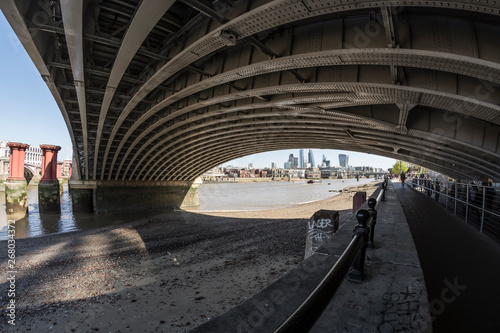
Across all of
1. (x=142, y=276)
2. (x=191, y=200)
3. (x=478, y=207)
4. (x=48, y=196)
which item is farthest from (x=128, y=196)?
(x=478, y=207)

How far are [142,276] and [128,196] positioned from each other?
23.6 metres

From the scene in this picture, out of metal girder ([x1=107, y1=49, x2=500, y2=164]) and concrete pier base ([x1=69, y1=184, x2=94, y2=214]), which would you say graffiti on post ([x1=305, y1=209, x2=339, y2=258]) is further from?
concrete pier base ([x1=69, y1=184, x2=94, y2=214])

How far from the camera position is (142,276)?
9883mm

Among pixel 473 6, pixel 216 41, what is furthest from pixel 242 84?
pixel 473 6

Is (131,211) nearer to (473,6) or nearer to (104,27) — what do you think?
(104,27)

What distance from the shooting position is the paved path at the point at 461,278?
7.59 ft

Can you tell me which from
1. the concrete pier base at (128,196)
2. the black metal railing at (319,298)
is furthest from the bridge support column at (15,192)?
the black metal railing at (319,298)

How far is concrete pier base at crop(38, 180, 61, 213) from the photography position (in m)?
28.4

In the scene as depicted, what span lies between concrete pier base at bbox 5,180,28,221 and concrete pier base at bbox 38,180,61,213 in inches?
55.3

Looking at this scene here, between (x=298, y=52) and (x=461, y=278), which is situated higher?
(x=298, y=52)

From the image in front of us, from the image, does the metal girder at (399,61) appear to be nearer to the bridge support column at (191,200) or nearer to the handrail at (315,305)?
the handrail at (315,305)

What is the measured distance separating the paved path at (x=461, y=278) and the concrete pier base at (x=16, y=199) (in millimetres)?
35413

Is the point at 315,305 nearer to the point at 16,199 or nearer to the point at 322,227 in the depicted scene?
the point at 322,227

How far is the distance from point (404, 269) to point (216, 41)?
20.5ft
